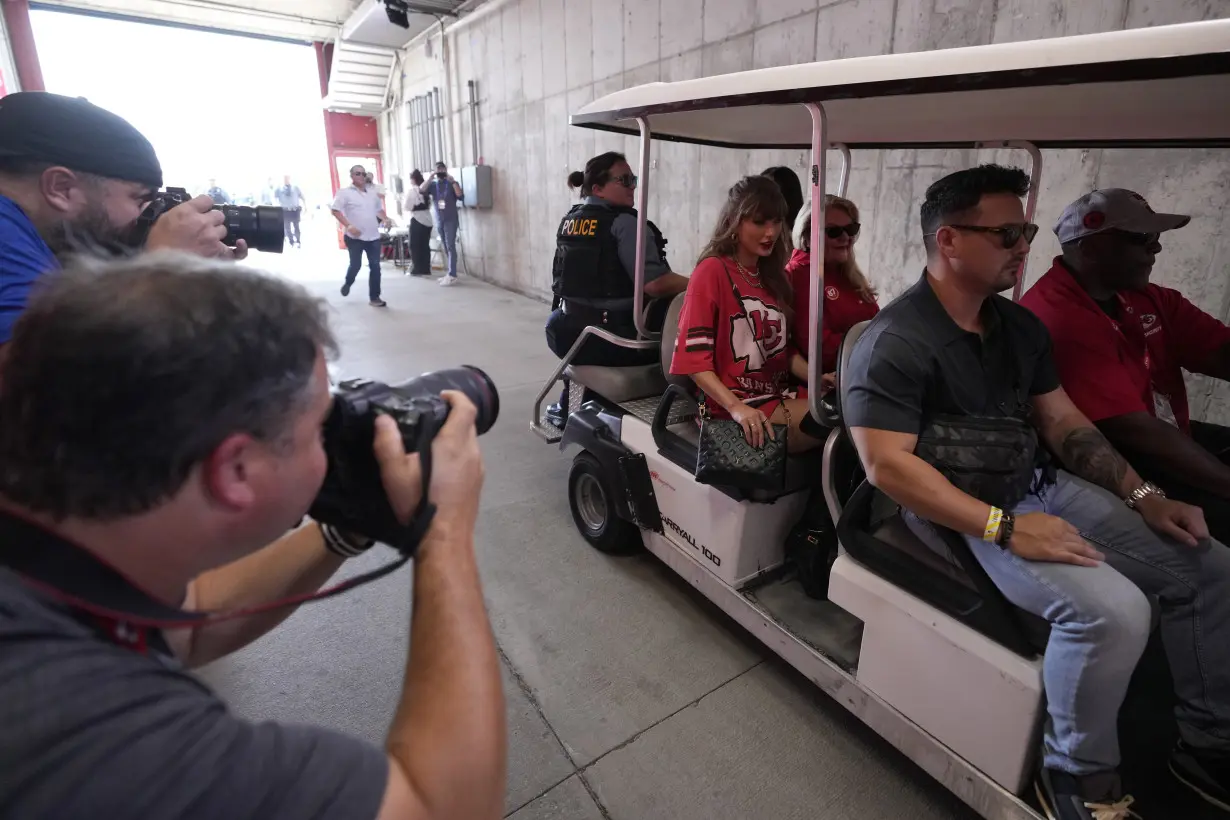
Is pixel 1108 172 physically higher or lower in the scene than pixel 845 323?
higher

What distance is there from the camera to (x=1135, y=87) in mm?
1309

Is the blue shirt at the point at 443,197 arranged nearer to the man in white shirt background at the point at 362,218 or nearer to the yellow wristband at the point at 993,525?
the man in white shirt background at the point at 362,218

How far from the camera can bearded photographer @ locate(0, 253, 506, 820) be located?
0.48 meters

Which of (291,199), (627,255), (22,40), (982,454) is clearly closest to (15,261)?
(982,454)

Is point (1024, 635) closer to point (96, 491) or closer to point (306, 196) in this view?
point (96, 491)

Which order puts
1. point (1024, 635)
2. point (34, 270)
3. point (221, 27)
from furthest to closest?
point (221, 27) → point (1024, 635) → point (34, 270)

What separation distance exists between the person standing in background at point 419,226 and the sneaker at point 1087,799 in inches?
421

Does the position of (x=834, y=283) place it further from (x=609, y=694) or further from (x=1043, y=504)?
(x=609, y=694)

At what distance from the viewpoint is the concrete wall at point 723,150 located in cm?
299

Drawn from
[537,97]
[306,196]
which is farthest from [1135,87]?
[306,196]

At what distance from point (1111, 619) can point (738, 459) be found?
96 centimetres

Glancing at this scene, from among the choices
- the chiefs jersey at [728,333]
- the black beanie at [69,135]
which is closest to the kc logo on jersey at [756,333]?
the chiefs jersey at [728,333]

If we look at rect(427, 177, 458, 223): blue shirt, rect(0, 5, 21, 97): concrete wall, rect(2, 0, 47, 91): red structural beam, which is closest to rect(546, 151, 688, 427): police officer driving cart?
rect(427, 177, 458, 223): blue shirt

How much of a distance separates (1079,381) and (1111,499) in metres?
0.37
